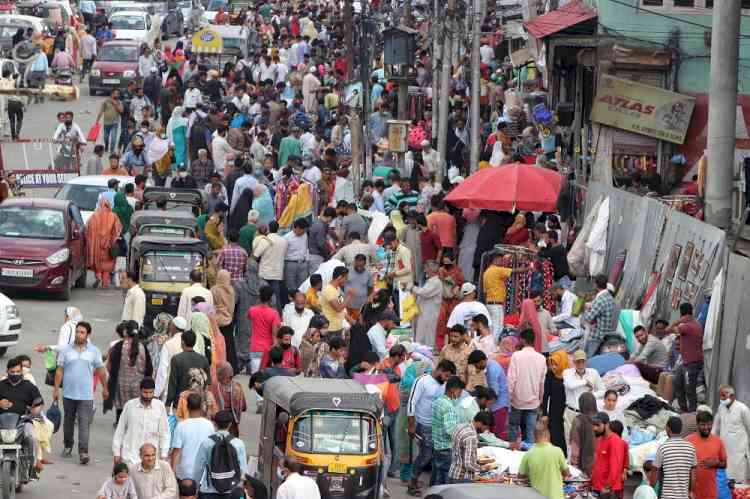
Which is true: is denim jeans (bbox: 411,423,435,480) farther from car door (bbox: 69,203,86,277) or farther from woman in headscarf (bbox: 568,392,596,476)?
car door (bbox: 69,203,86,277)

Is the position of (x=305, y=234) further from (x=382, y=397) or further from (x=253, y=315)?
(x=382, y=397)

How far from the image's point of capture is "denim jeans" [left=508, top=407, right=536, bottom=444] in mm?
19781

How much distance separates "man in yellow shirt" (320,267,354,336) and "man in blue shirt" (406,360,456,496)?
4016 mm

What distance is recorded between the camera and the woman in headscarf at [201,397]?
17156 millimetres

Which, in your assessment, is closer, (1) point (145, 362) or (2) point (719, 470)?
(2) point (719, 470)

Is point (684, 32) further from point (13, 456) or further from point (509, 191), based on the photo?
point (13, 456)

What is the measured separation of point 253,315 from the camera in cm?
2184

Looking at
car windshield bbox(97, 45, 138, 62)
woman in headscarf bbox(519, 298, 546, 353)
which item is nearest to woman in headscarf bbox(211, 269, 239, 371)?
woman in headscarf bbox(519, 298, 546, 353)

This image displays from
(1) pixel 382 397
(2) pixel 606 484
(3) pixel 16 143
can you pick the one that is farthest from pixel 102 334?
(3) pixel 16 143

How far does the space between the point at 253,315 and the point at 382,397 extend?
3510 mm

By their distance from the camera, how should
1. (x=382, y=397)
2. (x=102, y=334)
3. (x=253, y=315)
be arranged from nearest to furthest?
(x=382, y=397) < (x=253, y=315) < (x=102, y=334)

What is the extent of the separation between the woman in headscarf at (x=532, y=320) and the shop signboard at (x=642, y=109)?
818 centimetres

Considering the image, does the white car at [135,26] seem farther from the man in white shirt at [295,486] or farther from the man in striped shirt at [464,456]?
the man in white shirt at [295,486]

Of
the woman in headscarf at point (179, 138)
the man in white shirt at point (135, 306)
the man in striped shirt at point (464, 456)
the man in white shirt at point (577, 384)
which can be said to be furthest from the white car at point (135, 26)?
the man in striped shirt at point (464, 456)
